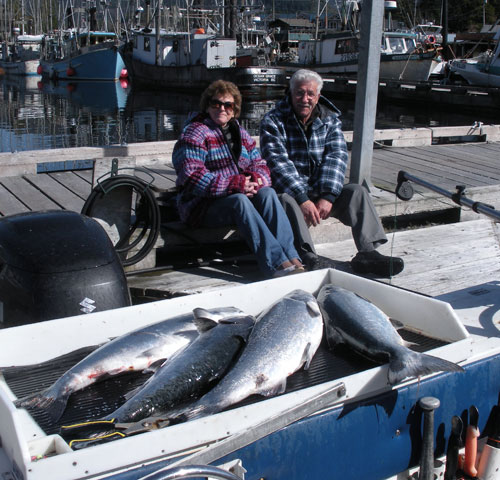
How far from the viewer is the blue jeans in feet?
14.4

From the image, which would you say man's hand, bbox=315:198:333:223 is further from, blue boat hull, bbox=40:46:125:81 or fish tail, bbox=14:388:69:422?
blue boat hull, bbox=40:46:125:81

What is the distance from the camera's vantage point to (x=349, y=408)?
232 centimetres

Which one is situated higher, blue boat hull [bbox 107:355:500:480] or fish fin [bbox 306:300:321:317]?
fish fin [bbox 306:300:321:317]

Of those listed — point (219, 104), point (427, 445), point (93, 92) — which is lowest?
point (93, 92)

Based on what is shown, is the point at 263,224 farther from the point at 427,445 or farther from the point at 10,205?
the point at 427,445

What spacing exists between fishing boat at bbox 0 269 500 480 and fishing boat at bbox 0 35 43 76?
5904 centimetres

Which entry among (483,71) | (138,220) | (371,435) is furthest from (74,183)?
(483,71)

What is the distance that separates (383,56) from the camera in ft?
127

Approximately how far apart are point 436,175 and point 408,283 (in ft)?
10.7

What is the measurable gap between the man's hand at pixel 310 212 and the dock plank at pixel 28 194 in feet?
6.39

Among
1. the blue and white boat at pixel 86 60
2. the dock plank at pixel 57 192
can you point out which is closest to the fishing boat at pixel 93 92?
the blue and white boat at pixel 86 60

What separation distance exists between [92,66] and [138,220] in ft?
155

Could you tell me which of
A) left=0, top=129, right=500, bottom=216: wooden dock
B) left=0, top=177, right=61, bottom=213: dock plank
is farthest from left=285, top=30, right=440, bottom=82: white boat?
left=0, top=177, right=61, bottom=213: dock plank

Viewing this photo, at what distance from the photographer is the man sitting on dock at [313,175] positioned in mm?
4695
